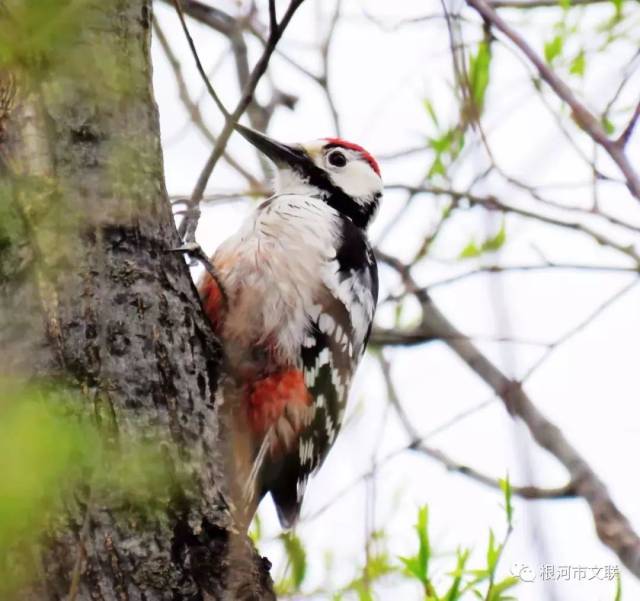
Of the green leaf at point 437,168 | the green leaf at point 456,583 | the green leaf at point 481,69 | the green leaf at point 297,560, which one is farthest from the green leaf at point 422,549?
the green leaf at point 437,168

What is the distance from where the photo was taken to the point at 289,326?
327cm

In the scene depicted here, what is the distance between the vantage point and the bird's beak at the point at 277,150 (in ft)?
13.3

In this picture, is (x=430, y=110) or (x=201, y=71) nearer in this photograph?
(x=201, y=71)

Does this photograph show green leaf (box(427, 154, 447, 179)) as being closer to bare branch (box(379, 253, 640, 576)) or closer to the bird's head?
bare branch (box(379, 253, 640, 576))

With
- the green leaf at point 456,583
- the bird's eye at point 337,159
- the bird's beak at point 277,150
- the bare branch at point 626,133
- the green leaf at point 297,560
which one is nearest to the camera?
the bare branch at point 626,133

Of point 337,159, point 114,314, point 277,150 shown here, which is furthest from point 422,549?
point 337,159

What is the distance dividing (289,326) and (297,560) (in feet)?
2.38

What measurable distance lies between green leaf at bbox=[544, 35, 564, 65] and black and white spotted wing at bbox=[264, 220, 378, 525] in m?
0.90

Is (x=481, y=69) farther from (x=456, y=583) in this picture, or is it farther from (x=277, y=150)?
(x=456, y=583)

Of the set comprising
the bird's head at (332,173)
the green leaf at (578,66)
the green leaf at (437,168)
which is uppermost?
the bird's head at (332,173)

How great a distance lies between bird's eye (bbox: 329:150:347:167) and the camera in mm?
4379

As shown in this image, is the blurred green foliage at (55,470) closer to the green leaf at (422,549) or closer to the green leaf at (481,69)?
the green leaf at (422,549)

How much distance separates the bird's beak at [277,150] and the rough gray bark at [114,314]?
1551 millimetres

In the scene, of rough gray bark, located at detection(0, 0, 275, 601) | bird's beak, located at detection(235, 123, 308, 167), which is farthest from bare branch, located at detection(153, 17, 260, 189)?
rough gray bark, located at detection(0, 0, 275, 601)
